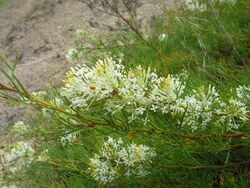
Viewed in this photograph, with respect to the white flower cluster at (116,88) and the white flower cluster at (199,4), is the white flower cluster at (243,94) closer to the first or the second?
the white flower cluster at (116,88)

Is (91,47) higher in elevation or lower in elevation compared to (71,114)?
lower

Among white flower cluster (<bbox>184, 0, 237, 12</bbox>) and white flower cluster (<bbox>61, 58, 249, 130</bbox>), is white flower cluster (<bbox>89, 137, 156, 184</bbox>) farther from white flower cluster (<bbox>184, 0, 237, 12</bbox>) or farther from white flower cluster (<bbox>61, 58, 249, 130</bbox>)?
white flower cluster (<bbox>184, 0, 237, 12</bbox>)

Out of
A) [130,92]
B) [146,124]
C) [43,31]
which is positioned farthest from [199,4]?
[43,31]

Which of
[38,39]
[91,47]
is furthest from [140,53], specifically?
[38,39]

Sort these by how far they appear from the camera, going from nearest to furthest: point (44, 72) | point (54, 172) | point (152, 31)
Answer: point (54, 172), point (152, 31), point (44, 72)

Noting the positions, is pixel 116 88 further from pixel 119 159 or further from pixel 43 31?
pixel 43 31

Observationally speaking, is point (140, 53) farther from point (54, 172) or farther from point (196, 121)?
point (196, 121)

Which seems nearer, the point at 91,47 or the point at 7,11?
the point at 91,47

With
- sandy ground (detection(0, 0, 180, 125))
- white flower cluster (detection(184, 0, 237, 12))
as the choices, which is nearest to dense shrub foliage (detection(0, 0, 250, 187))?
white flower cluster (detection(184, 0, 237, 12))

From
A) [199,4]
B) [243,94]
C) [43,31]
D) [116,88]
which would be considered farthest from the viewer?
[43,31]
